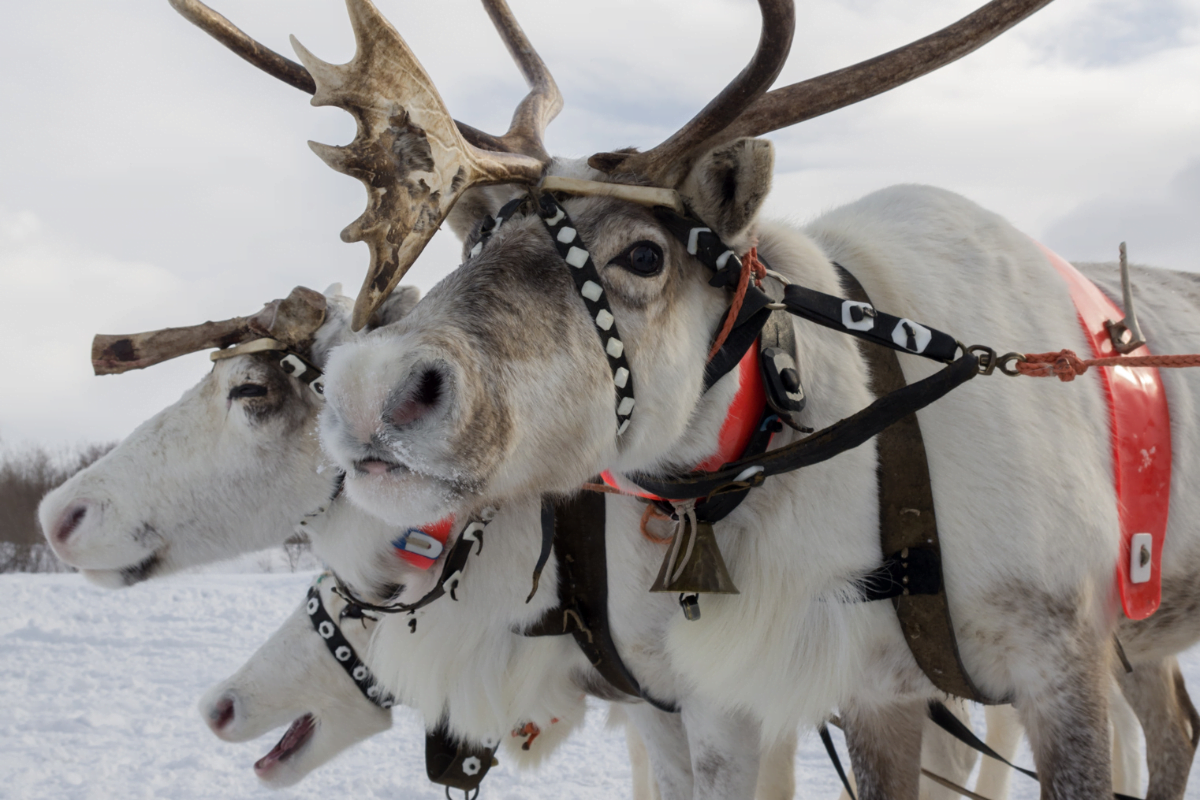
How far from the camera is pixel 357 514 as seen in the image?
2.86m

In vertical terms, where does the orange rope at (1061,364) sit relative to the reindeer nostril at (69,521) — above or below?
above

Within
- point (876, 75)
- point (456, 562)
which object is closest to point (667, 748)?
point (456, 562)

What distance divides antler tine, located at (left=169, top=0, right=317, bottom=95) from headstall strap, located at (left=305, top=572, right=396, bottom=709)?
1.77 metres

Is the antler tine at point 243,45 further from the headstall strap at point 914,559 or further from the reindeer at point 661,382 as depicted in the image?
the headstall strap at point 914,559

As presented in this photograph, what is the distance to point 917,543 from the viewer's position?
78.1 inches

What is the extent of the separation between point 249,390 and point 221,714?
126 centimetres

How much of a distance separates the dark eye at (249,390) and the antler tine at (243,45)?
1.00 meters

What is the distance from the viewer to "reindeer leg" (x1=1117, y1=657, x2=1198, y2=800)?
3.49m

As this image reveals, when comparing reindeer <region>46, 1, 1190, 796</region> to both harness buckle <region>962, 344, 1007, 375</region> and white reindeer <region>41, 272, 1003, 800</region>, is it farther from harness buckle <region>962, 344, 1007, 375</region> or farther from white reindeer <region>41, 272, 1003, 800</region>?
white reindeer <region>41, 272, 1003, 800</region>

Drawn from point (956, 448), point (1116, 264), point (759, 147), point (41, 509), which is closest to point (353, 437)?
point (759, 147)

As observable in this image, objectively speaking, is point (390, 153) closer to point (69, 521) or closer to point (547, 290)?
point (547, 290)

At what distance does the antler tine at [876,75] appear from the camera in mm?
1861

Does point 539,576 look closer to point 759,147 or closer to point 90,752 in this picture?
point 759,147

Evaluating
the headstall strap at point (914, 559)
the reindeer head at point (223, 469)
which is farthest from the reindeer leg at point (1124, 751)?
the reindeer head at point (223, 469)
